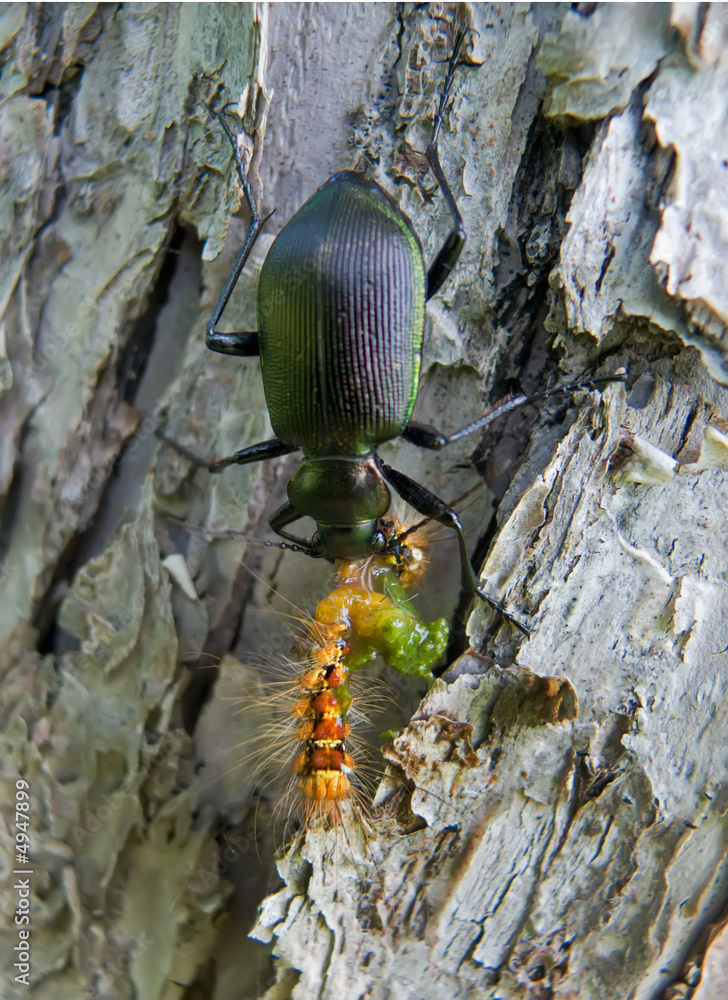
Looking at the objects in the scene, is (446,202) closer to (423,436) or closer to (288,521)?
(423,436)

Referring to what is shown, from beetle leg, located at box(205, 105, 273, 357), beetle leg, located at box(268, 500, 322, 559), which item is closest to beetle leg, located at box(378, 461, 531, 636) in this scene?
beetle leg, located at box(268, 500, 322, 559)

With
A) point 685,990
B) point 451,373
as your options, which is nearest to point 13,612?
point 451,373

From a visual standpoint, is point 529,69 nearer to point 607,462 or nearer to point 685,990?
point 607,462

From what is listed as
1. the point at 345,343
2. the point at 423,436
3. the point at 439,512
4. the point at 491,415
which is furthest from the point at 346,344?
the point at 439,512

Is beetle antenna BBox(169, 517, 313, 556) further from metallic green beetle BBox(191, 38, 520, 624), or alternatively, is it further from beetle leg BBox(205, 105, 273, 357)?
beetle leg BBox(205, 105, 273, 357)

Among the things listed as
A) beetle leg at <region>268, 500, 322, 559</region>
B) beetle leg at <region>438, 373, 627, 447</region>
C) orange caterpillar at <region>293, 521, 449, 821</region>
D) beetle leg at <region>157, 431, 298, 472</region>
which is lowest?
orange caterpillar at <region>293, 521, 449, 821</region>

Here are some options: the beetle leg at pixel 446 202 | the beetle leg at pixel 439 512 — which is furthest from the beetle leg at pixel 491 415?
the beetle leg at pixel 446 202
